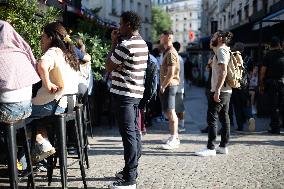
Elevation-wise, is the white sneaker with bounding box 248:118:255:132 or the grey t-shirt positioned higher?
the grey t-shirt

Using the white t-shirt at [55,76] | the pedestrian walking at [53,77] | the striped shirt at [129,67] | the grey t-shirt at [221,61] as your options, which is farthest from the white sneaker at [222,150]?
the white t-shirt at [55,76]

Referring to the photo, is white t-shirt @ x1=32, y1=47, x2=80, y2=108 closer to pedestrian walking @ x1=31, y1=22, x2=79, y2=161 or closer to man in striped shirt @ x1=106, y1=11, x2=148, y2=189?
pedestrian walking @ x1=31, y1=22, x2=79, y2=161

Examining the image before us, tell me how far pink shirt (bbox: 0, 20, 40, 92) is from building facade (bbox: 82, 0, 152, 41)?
22778mm

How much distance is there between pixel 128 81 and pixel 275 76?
4797mm

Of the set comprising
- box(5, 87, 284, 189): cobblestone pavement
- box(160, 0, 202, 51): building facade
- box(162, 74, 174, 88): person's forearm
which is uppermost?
box(160, 0, 202, 51): building facade

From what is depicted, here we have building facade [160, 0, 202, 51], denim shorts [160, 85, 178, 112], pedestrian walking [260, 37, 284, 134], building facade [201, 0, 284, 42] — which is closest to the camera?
denim shorts [160, 85, 178, 112]

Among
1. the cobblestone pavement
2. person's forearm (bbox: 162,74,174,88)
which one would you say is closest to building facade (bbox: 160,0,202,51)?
the cobblestone pavement

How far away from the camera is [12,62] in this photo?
145 inches

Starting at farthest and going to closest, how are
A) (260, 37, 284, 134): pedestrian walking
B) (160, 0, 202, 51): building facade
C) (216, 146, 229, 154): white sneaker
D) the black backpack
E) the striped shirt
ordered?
(160, 0, 202, 51): building facade
(260, 37, 284, 134): pedestrian walking
(216, 146, 229, 154): white sneaker
the black backpack
the striped shirt

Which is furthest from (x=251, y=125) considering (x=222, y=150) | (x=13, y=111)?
(x=13, y=111)

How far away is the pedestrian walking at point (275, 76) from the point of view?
28.0 ft

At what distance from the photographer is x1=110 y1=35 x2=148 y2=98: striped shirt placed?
15.4 feet

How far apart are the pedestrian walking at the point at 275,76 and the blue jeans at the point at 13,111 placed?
5.98 m

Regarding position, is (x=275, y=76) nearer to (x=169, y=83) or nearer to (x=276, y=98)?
(x=276, y=98)
